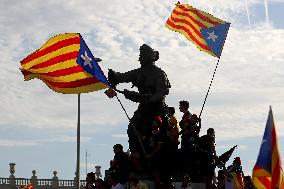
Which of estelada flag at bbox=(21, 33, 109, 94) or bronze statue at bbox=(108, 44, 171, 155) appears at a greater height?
estelada flag at bbox=(21, 33, 109, 94)

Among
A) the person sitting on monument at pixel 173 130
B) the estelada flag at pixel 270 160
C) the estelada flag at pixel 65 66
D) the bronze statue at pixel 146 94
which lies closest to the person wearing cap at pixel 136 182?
the bronze statue at pixel 146 94

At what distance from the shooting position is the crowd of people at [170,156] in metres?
13.3

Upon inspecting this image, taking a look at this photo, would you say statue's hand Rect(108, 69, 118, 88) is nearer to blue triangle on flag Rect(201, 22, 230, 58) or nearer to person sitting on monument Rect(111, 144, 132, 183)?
person sitting on monument Rect(111, 144, 132, 183)

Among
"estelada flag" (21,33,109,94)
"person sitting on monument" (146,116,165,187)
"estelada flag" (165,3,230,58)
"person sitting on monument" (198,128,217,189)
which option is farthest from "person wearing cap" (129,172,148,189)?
"estelada flag" (165,3,230,58)

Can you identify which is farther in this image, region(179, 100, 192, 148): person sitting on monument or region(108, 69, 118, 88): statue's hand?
region(108, 69, 118, 88): statue's hand

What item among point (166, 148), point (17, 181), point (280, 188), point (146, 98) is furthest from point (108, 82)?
point (17, 181)

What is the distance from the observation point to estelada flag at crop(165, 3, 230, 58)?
1664cm

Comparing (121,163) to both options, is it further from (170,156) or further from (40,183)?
(40,183)

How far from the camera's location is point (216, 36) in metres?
16.8

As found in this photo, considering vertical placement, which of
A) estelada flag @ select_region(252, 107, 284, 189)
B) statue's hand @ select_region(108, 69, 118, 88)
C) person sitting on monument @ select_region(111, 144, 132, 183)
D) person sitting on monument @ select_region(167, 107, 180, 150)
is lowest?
estelada flag @ select_region(252, 107, 284, 189)

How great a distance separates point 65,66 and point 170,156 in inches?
122

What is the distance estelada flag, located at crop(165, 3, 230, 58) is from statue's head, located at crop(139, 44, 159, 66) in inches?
102

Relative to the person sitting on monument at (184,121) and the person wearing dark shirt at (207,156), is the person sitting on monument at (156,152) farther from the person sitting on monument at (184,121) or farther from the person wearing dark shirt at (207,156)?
the person wearing dark shirt at (207,156)

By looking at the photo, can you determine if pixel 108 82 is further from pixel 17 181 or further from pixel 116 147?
pixel 17 181
